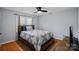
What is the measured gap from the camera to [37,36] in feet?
3.52

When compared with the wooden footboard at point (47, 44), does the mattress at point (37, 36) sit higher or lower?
higher

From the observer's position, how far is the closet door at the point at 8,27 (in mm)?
1055

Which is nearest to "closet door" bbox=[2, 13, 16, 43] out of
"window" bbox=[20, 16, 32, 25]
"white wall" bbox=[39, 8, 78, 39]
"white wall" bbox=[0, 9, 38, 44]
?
"white wall" bbox=[0, 9, 38, 44]

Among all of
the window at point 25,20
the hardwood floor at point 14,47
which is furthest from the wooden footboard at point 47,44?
the window at point 25,20

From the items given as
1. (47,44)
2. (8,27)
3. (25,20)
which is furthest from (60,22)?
(8,27)

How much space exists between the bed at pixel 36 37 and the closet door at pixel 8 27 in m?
0.15

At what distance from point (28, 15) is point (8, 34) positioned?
0.44m

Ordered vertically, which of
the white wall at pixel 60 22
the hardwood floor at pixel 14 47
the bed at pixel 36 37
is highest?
the white wall at pixel 60 22

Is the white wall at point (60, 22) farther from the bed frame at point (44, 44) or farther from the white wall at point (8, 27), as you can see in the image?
the white wall at point (8, 27)

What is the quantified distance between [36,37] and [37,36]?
0.02 m

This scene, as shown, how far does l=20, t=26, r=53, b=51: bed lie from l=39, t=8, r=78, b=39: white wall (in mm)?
93
